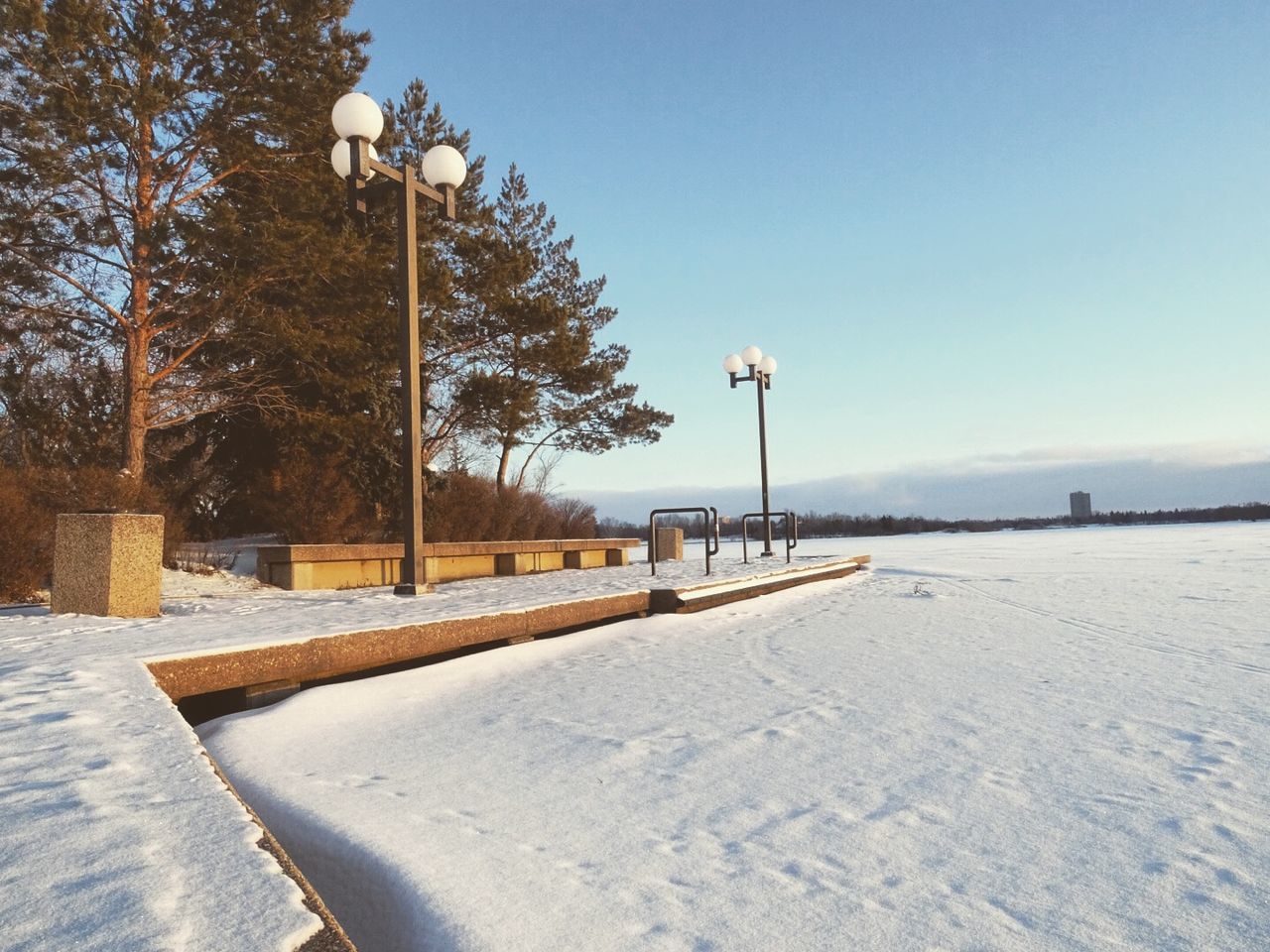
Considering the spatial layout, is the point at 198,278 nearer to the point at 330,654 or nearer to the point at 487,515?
the point at 487,515

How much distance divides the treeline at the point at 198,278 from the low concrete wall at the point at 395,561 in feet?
3.31

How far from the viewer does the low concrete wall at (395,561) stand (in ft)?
28.8

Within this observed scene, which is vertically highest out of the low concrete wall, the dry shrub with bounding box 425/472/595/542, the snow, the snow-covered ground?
the dry shrub with bounding box 425/472/595/542

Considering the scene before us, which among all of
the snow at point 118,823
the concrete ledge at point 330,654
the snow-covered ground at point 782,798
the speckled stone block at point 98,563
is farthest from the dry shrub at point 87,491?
the snow-covered ground at point 782,798

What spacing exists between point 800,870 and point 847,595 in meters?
7.86

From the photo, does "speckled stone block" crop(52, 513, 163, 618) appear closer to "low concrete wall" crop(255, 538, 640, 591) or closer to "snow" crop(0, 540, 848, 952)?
"snow" crop(0, 540, 848, 952)

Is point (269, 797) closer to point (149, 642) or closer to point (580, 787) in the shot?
point (580, 787)

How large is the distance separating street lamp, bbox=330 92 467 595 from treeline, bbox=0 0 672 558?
3170 mm

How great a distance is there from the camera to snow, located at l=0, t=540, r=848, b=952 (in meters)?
1.40

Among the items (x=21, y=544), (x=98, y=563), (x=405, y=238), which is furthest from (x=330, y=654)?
(x=405, y=238)

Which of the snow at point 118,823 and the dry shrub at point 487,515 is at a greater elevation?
the dry shrub at point 487,515

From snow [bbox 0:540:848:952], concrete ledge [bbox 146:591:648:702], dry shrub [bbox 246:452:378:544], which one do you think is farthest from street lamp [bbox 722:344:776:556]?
snow [bbox 0:540:848:952]

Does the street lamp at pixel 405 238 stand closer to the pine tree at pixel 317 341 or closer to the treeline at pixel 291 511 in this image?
the treeline at pixel 291 511

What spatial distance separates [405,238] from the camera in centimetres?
733
